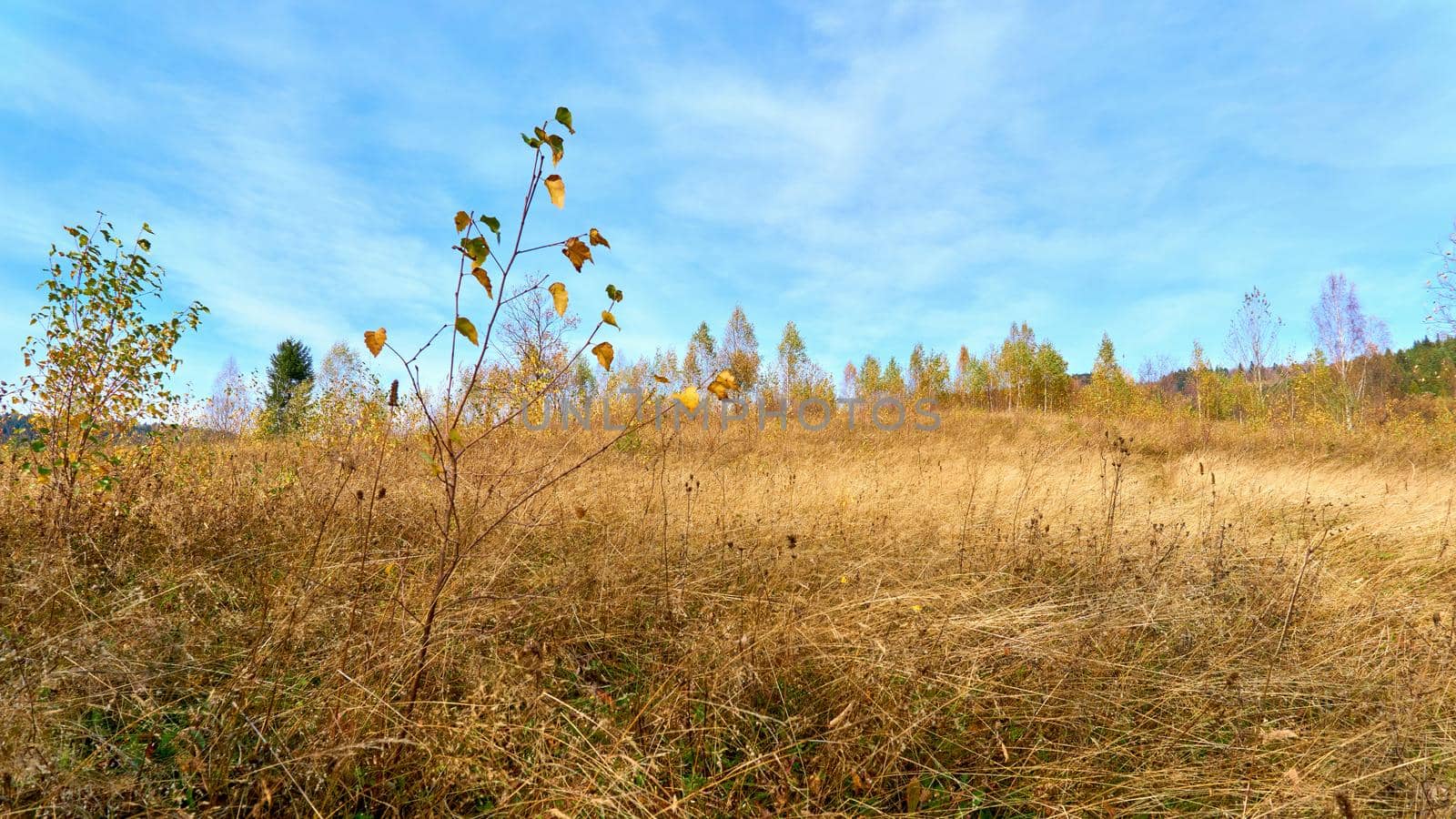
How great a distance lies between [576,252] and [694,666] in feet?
5.26

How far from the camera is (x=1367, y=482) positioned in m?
7.90

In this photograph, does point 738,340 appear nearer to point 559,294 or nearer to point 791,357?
point 791,357

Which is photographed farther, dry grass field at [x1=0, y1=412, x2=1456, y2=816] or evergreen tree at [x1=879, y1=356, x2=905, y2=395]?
evergreen tree at [x1=879, y1=356, x2=905, y2=395]

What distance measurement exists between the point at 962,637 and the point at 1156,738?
719 mm

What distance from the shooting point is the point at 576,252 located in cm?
176

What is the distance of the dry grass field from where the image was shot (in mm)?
1721

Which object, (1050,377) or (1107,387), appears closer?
(1107,387)

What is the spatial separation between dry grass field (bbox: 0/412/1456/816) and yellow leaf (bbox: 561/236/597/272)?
101 cm

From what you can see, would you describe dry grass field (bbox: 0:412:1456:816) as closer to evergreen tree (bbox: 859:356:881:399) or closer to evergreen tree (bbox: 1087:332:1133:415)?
evergreen tree (bbox: 1087:332:1133:415)

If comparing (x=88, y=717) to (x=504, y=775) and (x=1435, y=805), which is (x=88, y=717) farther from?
(x=1435, y=805)

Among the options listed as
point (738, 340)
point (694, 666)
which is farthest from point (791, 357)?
point (694, 666)

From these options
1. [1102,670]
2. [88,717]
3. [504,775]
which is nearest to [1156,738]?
[1102,670]

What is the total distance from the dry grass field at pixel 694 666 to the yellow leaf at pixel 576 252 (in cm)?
101

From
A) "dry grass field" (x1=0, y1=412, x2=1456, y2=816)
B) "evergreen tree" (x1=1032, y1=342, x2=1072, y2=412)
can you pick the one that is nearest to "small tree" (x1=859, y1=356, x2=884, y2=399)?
"evergreen tree" (x1=1032, y1=342, x2=1072, y2=412)
